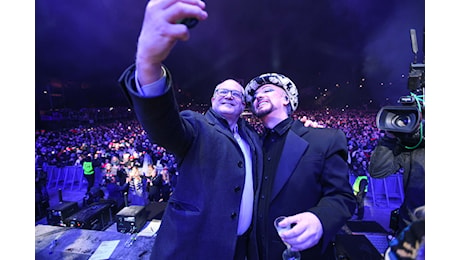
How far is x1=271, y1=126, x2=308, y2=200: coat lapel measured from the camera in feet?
4.21

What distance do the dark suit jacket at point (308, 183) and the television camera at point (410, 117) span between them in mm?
305

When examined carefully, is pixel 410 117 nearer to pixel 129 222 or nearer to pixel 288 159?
pixel 288 159

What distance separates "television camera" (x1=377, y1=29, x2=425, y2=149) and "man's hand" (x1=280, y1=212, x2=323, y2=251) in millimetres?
761

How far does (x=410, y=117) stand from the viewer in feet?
3.94

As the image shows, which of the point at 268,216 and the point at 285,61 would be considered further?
the point at 285,61

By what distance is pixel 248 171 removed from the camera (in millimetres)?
1352

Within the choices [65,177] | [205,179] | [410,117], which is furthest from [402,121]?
[65,177]

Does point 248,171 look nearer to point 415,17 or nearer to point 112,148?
point 112,148

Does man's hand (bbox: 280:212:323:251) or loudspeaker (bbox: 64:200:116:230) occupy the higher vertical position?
man's hand (bbox: 280:212:323:251)

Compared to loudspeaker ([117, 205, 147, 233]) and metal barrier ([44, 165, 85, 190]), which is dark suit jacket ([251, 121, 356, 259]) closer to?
loudspeaker ([117, 205, 147, 233])

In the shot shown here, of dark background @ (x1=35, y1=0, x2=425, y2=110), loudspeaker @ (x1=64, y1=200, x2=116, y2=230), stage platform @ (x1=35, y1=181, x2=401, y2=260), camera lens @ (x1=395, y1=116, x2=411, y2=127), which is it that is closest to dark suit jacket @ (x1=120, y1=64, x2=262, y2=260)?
camera lens @ (x1=395, y1=116, x2=411, y2=127)

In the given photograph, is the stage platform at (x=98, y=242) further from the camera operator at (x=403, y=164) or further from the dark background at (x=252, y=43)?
the dark background at (x=252, y=43)

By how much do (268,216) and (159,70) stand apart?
1.06 m

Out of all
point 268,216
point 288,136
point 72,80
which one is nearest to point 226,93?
point 288,136
